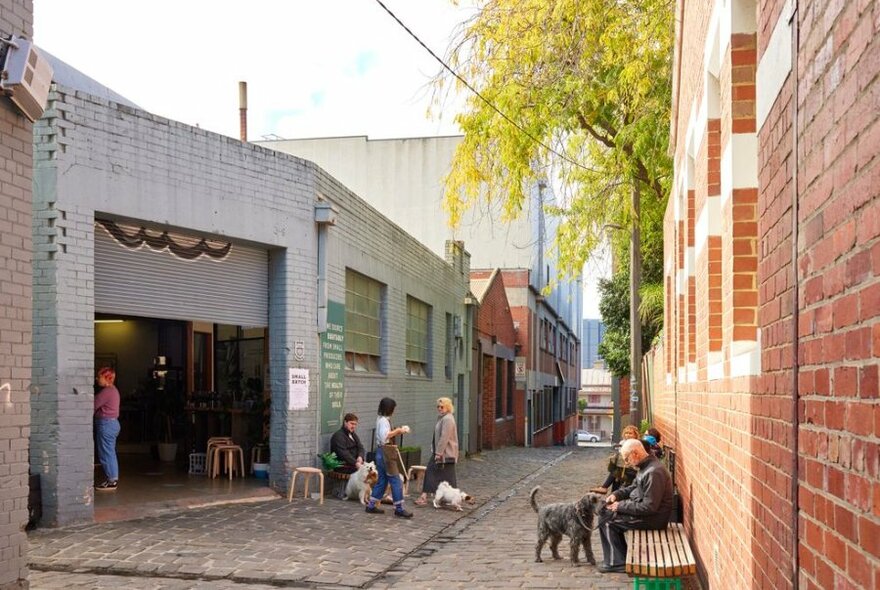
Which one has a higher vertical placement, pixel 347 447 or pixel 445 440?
pixel 445 440

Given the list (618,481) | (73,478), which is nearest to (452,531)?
(618,481)

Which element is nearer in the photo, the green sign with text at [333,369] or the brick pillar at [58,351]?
the brick pillar at [58,351]

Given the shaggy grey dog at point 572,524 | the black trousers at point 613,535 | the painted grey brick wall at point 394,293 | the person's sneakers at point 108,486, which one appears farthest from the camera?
the painted grey brick wall at point 394,293

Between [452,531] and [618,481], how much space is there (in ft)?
7.93

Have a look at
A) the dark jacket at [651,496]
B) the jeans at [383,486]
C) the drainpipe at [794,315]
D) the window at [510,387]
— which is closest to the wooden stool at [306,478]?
the jeans at [383,486]

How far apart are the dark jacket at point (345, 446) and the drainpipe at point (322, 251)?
60.2 inches

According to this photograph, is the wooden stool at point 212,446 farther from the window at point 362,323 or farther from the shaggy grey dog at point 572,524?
the shaggy grey dog at point 572,524

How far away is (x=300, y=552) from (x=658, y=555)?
3.79 meters

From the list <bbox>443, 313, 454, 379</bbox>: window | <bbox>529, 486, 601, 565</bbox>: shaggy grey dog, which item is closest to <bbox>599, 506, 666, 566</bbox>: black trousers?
<bbox>529, 486, 601, 565</bbox>: shaggy grey dog

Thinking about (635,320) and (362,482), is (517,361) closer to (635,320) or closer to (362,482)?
(635,320)

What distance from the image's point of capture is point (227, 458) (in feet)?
49.9

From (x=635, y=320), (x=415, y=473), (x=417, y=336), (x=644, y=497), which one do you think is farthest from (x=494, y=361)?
(x=644, y=497)

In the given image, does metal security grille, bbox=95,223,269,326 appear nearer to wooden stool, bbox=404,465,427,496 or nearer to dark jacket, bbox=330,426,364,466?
dark jacket, bbox=330,426,364,466

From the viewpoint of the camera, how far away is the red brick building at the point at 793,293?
2.20 meters
